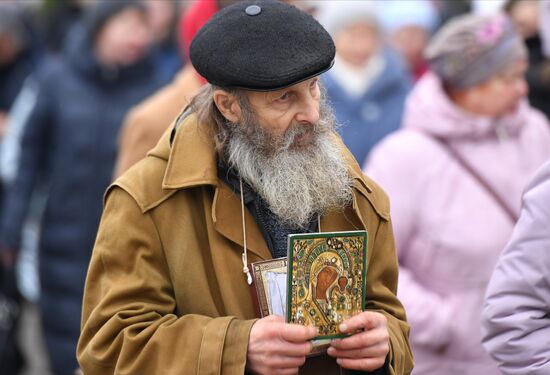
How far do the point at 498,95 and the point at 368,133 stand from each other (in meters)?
1.43

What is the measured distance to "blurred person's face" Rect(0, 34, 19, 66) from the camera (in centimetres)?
834

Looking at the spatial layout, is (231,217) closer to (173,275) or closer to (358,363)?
(173,275)

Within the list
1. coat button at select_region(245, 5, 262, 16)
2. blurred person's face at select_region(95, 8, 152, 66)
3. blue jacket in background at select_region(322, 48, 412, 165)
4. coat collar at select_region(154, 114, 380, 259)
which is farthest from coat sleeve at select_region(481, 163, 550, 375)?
blurred person's face at select_region(95, 8, 152, 66)

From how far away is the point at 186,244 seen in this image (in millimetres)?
3148

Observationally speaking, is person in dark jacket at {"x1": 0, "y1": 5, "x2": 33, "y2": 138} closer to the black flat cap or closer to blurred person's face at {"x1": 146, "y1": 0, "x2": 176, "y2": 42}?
blurred person's face at {"x1": 146, "y1": 0, "x2": 176, "y2": 42}

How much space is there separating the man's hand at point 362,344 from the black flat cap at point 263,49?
678 mm

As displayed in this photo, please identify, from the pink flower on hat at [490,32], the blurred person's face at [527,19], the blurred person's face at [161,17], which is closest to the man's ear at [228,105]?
the pink flower on hat at [490,32]

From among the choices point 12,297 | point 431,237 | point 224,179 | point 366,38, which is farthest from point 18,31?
point 224,179

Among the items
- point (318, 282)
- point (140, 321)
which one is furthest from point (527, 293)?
point (140, 321)

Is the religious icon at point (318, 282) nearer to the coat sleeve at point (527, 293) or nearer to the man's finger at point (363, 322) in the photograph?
the man's finger at point (363, 322)

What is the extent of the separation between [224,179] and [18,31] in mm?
5644

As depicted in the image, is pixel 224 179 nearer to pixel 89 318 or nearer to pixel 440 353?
pixel 89 318

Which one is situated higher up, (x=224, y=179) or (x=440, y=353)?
(x=224, y=179)

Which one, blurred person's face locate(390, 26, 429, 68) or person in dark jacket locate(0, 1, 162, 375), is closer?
person in dark jacket locate(0, 1, 162, 375)
